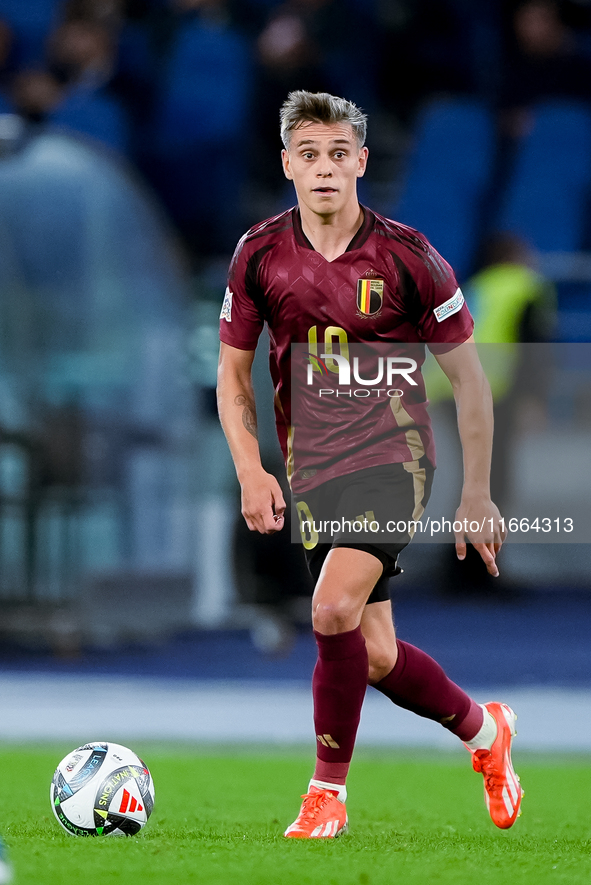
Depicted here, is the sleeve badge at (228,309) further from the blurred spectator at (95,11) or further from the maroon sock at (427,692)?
the blurred spectator at (95,11)

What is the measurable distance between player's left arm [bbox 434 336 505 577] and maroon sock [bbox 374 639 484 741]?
15.1 inches

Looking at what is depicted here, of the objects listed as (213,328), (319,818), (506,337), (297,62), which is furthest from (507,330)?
(319,818)

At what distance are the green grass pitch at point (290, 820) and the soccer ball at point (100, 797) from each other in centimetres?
6

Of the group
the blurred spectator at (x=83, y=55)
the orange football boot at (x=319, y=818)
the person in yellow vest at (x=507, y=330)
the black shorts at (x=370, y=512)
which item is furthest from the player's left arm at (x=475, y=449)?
the blurred spectator at (x=83, y=55)

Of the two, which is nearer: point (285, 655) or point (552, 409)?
point (285, 655)

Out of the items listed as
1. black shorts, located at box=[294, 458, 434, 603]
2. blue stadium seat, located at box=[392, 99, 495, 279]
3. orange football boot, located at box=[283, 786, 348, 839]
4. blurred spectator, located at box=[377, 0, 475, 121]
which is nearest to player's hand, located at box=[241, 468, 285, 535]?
black shorts, located at box=[294, 458, 434, 603]

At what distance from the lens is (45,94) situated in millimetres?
10453

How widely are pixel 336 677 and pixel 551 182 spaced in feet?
25.4

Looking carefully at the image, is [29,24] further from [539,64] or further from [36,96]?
[539,64]

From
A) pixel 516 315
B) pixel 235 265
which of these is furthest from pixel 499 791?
pixel 516 315

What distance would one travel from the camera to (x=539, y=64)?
10.9 m

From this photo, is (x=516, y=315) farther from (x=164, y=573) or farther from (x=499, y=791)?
(x=499, y=791)

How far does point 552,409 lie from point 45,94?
435 cm

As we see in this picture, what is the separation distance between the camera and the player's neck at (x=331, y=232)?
3.85 metres
